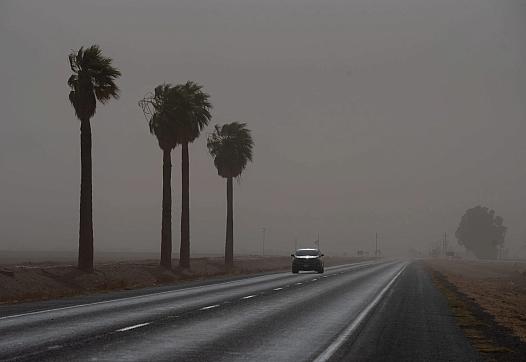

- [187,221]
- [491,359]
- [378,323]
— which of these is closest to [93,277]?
[187,221]

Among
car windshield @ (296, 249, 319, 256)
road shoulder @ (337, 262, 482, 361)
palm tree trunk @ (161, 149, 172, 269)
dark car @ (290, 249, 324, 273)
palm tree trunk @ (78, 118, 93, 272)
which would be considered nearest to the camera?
road shoulder @ (337, 262, 482, 361)

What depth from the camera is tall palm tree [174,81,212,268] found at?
47.2 meters

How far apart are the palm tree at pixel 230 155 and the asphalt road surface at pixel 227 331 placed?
136ft

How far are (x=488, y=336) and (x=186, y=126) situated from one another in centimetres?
3510

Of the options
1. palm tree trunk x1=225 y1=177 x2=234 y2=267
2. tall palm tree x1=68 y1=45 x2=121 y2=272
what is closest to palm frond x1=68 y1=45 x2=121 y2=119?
tall palm tree x1=68 y1=45 x2=121 y2=272

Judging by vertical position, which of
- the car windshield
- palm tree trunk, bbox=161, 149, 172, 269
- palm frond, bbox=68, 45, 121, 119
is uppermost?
palm frond, bbox=68, 45, 121, 119

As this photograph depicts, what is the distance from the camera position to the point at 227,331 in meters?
13.5

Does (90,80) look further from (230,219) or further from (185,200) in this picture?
(230,219)

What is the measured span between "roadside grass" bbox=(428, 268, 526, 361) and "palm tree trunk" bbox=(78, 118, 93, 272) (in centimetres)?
1928

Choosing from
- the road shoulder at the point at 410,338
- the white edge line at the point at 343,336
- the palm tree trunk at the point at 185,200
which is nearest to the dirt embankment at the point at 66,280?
the palm tree trunk at the point at 185,200

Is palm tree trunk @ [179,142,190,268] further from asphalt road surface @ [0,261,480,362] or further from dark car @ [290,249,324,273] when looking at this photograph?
asphalt road surface @ [0,261,480,362]

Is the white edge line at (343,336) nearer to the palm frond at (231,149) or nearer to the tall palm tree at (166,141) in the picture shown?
the tall palm tree at (166,141)

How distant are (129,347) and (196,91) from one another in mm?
42121

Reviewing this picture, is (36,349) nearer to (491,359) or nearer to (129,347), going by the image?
(129,347)
